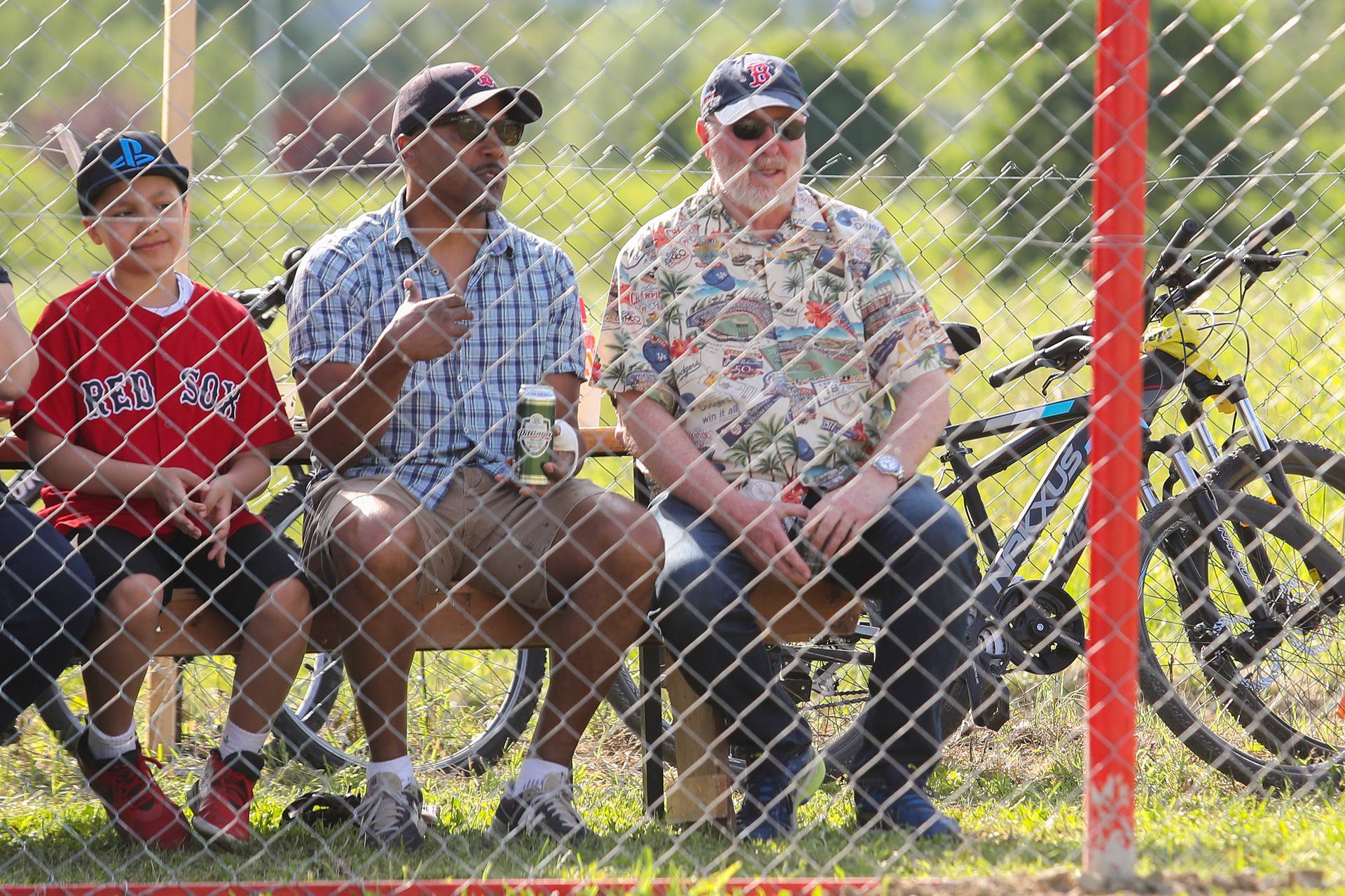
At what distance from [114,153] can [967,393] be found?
5.74m

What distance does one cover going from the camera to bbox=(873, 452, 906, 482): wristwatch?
9.24ft

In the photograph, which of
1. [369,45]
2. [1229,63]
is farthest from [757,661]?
[369,45]

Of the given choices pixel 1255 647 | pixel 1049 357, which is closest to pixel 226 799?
pixel 1049 357

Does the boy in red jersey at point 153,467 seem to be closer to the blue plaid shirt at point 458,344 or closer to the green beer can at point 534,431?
the blue plaid shirt at point 458,344

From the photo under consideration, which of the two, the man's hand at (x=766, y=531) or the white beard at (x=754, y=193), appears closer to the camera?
the man's hand at (x=766, y=531)

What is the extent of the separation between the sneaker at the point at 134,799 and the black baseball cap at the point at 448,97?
143cm

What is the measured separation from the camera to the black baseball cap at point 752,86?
9.30 feet

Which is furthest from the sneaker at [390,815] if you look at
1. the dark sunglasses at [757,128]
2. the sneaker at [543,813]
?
the dark sunglasses at [757,128]

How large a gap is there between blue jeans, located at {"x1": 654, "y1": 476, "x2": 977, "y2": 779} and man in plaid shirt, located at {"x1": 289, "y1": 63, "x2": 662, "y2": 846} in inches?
4.0

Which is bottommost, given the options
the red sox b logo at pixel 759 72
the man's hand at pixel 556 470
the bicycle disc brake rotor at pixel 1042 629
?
the man's hand at pixel 556 470

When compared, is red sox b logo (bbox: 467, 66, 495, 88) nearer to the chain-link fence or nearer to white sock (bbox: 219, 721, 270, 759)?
the chain-link fence

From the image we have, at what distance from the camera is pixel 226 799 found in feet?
8.59

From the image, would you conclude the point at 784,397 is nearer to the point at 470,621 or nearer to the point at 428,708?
the point at 470,621

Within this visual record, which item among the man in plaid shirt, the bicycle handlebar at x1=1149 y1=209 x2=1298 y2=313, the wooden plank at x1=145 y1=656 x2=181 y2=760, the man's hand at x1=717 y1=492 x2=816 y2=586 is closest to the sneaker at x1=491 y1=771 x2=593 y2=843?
the man in plaid shirt
